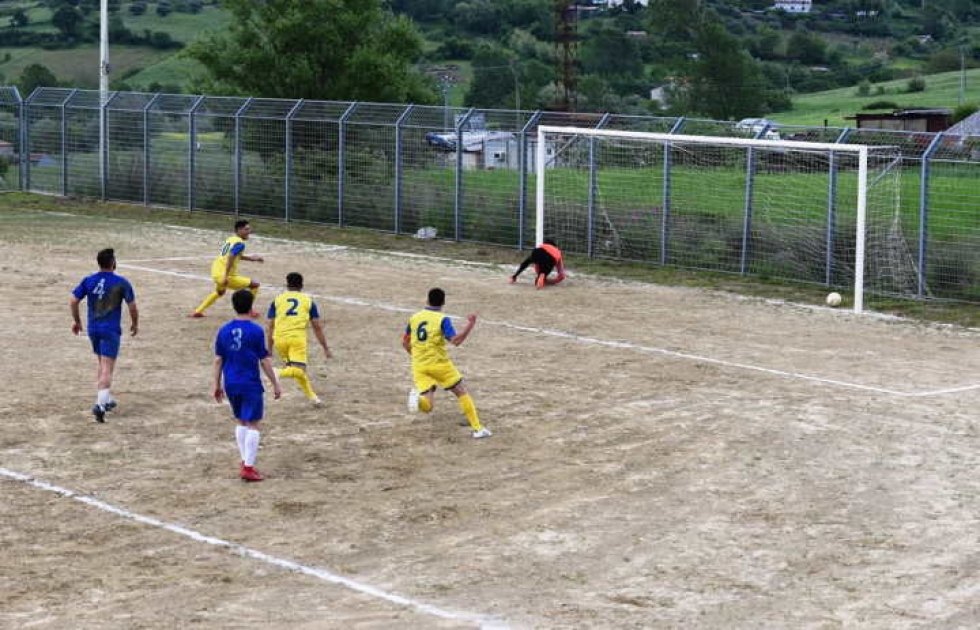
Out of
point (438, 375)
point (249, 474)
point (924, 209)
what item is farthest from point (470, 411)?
point (924, 209)

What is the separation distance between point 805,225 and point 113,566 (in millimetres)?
17480

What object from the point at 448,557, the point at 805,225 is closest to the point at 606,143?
the point at 805,225

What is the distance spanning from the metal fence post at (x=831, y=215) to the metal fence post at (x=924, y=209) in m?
1.45

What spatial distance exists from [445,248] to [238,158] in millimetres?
7016

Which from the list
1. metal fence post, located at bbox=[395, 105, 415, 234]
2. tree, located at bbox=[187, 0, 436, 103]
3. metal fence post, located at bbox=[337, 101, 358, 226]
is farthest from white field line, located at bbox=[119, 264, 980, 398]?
tree, located at bbox=[187, 0, 436, 103]

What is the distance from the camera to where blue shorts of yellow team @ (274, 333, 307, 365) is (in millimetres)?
16844

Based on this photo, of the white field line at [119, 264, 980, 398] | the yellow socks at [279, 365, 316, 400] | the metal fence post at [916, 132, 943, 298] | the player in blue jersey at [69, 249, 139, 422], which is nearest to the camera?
the player in blue jersey at [69, 249, 139, 422]

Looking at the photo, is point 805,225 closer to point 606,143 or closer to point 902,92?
point 606,143

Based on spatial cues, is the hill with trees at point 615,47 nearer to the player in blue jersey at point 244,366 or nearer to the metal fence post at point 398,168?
the metal fence post at point 398,168

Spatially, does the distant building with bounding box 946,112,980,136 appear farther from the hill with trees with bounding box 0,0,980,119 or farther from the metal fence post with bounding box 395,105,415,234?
the metal fence post with bounding box 395,105,415,234

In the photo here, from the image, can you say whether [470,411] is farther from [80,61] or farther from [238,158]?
[80,61]

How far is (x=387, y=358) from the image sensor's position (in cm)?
1980

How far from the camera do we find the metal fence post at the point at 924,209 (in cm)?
2483

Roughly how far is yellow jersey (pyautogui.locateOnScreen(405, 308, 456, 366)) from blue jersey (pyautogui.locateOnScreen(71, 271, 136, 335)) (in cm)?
287
